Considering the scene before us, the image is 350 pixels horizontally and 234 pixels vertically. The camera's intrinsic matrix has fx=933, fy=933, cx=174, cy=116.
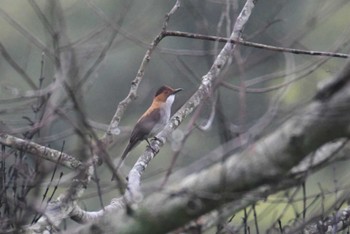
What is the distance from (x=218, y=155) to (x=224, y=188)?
0.12 metres

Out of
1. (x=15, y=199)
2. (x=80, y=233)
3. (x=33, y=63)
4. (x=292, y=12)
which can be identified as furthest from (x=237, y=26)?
(x=33, y=63)

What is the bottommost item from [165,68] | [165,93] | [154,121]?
[154,121]

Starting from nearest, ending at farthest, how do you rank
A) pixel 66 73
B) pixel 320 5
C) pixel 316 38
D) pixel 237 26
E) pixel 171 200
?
pixel 171 200 → pixel 66 73 → pixel 320 5 → pixel 237 26 → pixel 316 38

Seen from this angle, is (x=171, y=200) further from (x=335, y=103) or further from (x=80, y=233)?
(x=335, y=103)

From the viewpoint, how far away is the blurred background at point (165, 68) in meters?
3.29

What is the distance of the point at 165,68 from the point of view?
43.0ft

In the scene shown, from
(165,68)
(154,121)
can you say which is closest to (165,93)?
(154,121)

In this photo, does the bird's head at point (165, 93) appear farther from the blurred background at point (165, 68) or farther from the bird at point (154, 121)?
the blurred background at point (165, 68)

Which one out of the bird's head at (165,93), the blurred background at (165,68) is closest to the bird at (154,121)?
the bird's head at (165,93)

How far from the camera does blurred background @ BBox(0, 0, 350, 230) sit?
10.8 ft

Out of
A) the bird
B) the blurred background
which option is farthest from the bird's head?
the blurred background

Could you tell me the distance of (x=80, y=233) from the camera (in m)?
2.86

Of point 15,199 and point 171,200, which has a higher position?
point 15,199

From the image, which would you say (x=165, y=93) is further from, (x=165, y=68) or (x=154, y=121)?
(x=165, y=68)
